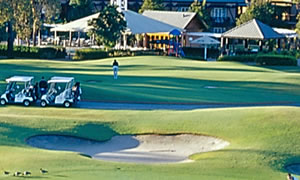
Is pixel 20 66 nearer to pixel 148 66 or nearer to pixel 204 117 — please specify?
pixel 148 66

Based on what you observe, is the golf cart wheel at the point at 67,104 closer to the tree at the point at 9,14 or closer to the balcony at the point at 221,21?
the tree at the point at 9,14

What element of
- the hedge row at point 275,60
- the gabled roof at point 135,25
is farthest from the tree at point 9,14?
the hedge row at point 275,60

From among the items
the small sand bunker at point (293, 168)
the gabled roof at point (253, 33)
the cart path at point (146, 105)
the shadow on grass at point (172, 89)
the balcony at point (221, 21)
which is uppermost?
the balcony at point (221, 21)

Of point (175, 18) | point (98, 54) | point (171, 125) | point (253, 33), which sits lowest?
point (171, 125)

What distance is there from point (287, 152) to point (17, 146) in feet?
30.9

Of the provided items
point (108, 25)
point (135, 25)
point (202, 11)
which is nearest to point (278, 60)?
point (135, 25)

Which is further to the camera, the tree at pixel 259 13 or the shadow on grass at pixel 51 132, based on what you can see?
the tree at pixel 259 13

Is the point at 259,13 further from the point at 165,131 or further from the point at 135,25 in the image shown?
the point at 165,131

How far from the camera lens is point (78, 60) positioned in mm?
69000

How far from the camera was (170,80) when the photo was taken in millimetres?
48375

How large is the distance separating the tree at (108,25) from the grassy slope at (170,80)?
4.50 metres

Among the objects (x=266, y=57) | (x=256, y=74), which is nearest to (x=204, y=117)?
(x=256, y=74)

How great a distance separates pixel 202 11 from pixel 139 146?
70.3 metres

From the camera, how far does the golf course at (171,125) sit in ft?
71.7
